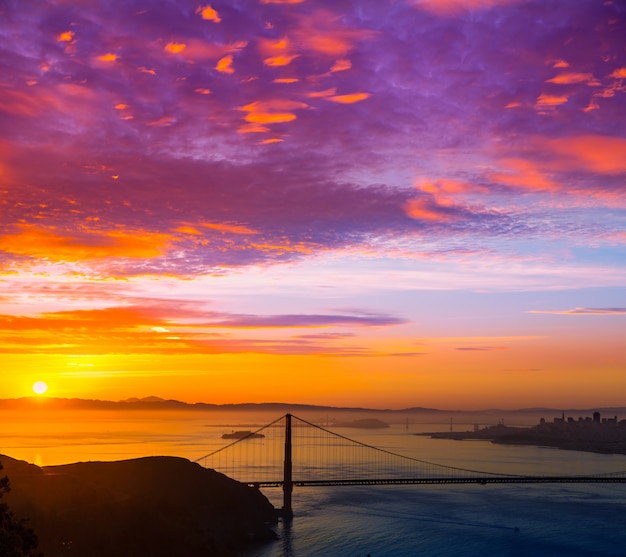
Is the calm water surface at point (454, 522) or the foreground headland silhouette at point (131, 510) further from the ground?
the foreground headland silhouette at point (131, 510)

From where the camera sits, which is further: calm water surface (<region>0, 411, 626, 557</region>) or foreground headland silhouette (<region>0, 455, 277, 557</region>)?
calm water surface (<region>0, 411, 626, 557</region>)

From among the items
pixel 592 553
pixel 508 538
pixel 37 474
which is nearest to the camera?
pixel 37 474

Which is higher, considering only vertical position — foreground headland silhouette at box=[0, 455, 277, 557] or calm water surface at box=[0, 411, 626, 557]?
foreground headland silhouette at box=[0, 455, 277, 557]

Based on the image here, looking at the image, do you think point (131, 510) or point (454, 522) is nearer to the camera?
point (131, 510)

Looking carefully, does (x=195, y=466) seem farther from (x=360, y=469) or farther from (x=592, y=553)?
(x=360, y=469)

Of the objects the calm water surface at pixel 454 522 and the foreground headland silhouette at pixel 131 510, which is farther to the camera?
the calm water surface at pixel 454 522

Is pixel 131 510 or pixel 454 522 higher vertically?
pixel 131 510

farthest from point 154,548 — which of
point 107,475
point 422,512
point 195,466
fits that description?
point 422,512

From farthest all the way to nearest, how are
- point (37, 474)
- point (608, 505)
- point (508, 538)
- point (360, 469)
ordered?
point (360, 469)
point (608, 505)
point (508, 538)
point (37, 474)
